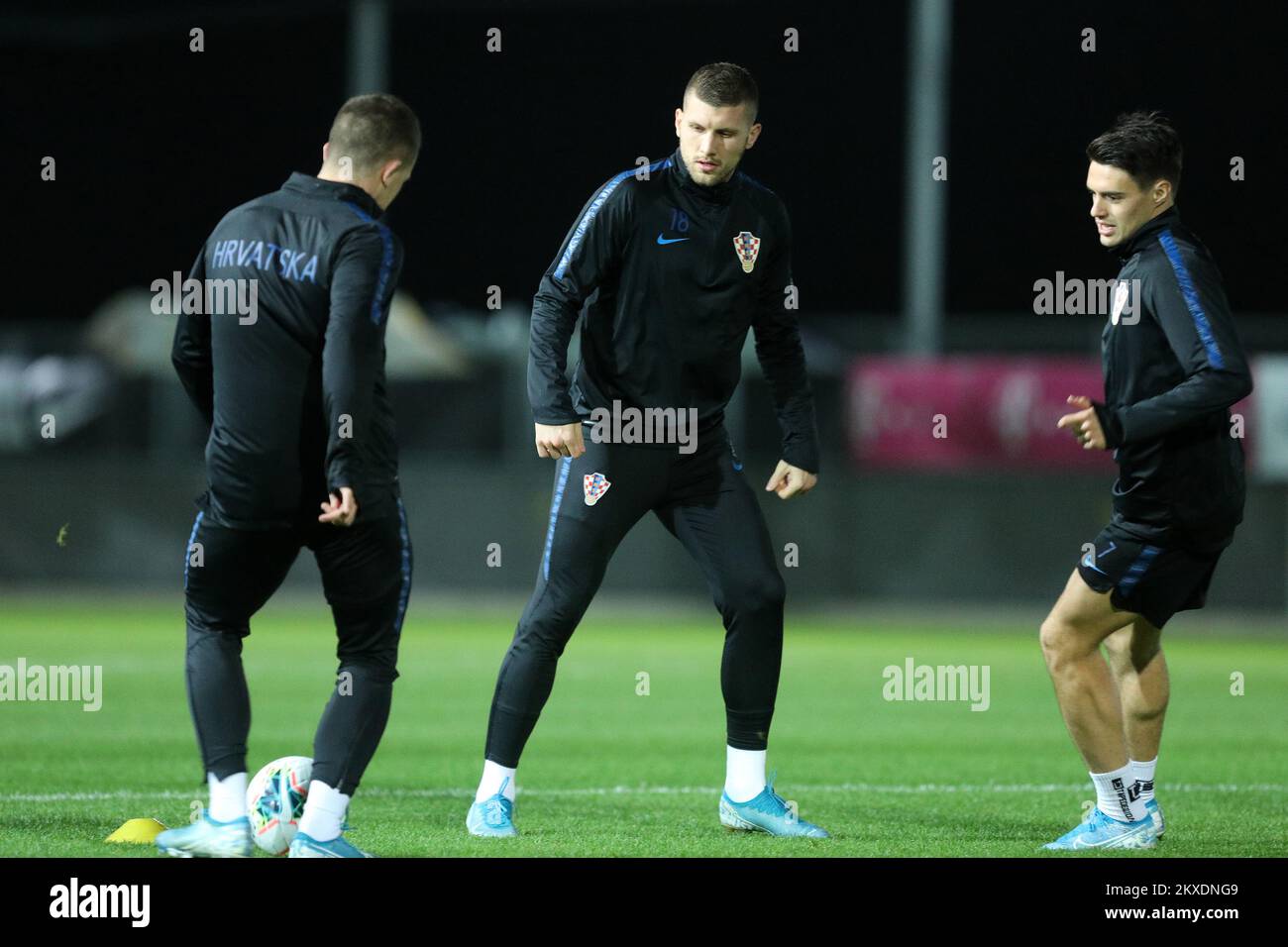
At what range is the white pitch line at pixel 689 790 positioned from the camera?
312 inches

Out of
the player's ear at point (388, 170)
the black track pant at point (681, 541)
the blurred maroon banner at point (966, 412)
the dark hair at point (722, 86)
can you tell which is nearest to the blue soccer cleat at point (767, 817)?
the black track pant at point (681, 541)

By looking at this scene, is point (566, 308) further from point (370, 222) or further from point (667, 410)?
point (370, 222)

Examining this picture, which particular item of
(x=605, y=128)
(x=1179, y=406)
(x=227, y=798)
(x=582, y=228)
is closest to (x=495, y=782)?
(x=227, y=798)

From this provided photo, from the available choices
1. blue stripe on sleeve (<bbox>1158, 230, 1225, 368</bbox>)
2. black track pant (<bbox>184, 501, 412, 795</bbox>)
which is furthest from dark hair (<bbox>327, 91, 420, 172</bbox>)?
blue stripe on sleeve (<bbox>1158, 230, 1225, 368</bbox>)

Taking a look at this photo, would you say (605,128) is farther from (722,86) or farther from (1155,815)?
(1155,815)

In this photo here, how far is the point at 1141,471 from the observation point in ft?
22.1

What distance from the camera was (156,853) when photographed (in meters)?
6.31

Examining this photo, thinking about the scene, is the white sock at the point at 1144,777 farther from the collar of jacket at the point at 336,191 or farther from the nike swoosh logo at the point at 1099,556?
the collar of jacket at the point at 336,191

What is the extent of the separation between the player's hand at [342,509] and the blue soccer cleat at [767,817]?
6.92ft

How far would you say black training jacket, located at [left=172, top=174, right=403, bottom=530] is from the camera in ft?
19.6

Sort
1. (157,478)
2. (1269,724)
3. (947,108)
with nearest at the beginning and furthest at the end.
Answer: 1. (1269,724)
2. (157,478)
3. (947,108)

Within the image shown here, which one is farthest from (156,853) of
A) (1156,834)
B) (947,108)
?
(947,108)

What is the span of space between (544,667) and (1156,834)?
2.30 metres

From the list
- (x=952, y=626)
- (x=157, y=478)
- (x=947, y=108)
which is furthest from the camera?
(x=947, y=108)
